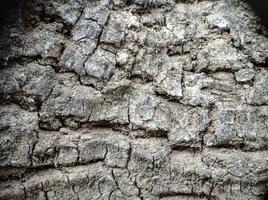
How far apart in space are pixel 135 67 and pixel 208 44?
0.30 meters

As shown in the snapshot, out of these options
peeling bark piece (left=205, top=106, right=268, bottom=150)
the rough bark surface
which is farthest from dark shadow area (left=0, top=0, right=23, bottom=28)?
peeling bark piece (left=205, top=106, right=268, bottom=150)

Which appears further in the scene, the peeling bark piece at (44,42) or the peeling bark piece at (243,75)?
the peeling bark piece at (243,75)

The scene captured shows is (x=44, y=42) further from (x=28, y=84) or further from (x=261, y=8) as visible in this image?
(x=261, y=8)

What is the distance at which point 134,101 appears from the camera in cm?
162

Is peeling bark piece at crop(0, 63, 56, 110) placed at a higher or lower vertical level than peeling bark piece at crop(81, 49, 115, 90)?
lower

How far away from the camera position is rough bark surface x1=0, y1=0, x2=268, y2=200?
1.55 metres

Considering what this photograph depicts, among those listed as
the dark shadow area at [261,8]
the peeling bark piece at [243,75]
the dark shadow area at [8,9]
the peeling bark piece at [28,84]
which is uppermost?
the dark shadow area at [261,8]

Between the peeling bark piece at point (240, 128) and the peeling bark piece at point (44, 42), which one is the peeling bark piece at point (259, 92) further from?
the peeling bark piece at point (44, 42)

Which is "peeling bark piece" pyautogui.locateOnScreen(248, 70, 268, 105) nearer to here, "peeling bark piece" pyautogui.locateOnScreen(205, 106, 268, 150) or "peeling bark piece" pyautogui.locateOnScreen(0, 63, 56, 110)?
"peeling bark piece" pyautogui.locateOnScreen(205, 106, 268, 150)

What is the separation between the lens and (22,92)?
155 centimetres

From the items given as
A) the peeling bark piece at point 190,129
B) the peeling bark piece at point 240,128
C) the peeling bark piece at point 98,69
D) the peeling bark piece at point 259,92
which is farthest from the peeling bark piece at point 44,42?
the peeling bark piece at point 259,92

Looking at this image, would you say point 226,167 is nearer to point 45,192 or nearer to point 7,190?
point 45,192

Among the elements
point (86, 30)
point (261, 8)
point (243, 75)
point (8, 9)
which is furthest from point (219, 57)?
point (8, 9)

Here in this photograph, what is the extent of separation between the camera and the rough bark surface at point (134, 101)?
5.08 feet
